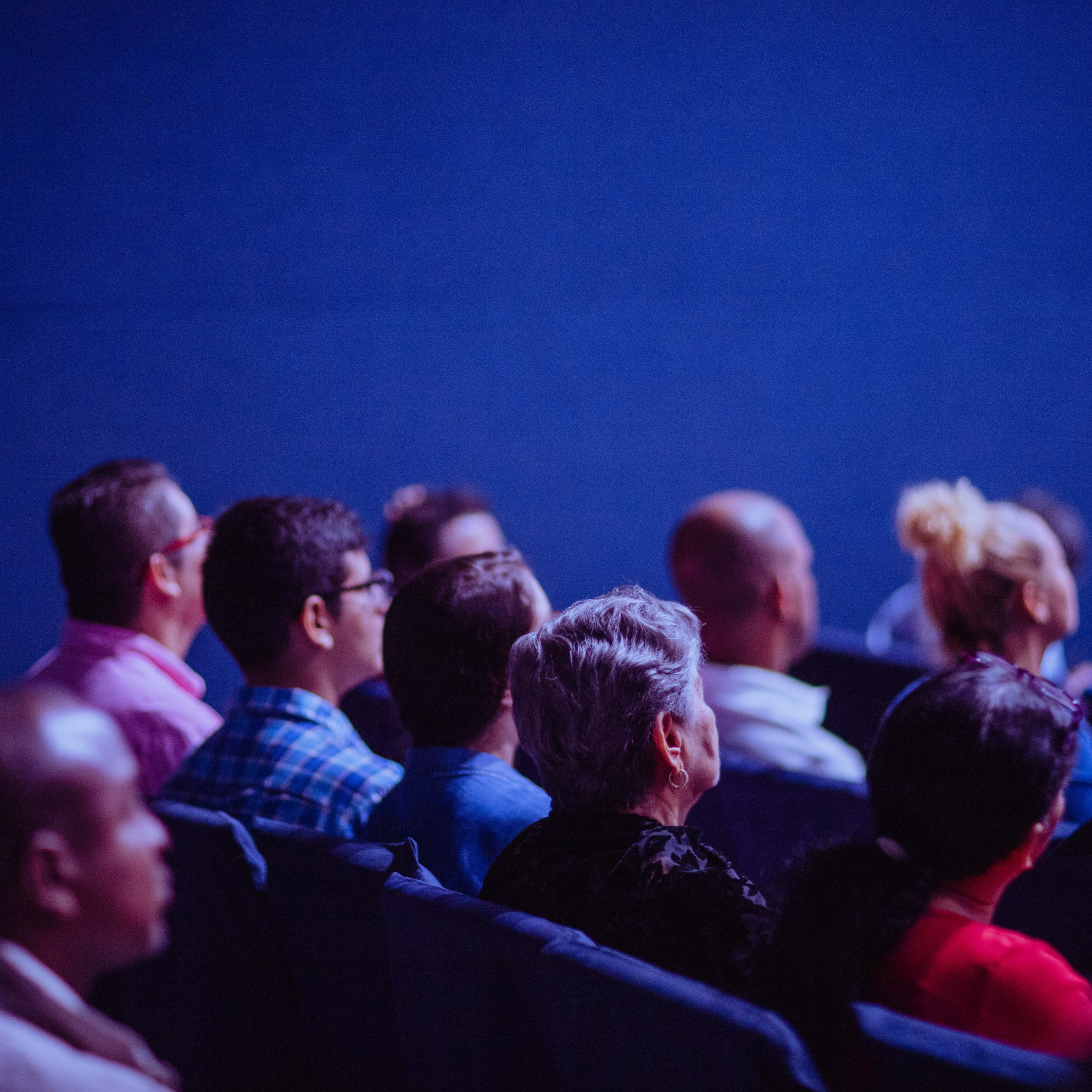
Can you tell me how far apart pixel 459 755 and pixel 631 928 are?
0.54m

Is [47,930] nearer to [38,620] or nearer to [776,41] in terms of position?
[38,620]

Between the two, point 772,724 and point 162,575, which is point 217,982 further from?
point 772,724

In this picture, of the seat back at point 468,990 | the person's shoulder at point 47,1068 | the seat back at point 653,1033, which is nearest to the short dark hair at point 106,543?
the seat back at point 468,990

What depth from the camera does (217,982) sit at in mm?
1838

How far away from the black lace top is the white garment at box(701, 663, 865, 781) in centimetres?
117

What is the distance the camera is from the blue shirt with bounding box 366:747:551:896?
1.75 meters

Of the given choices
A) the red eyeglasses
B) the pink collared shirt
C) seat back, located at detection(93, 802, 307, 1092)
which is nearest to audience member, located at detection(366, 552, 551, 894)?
seat back, located at detection(93, 802, 307, 1092)

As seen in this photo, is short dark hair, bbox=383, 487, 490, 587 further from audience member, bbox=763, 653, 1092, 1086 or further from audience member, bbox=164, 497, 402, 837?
audience member, bbox=763, 653, 1092, 1086

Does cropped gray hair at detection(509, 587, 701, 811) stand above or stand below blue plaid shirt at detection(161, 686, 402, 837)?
above

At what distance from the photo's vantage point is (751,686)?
8.84 ft

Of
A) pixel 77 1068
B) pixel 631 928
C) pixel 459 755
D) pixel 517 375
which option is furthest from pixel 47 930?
pixel 517 375

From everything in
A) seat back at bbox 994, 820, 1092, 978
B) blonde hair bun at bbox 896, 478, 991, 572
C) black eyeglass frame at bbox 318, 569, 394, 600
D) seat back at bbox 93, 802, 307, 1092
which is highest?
blonde hair bun at bbox 896, 478, 991, 572

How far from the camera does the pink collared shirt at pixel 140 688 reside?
2.46m

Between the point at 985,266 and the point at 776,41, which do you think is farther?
the point at 985,266
